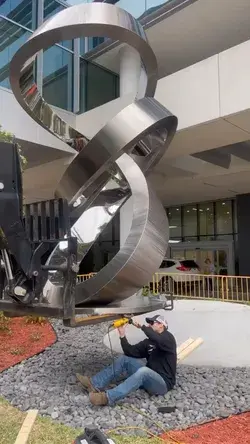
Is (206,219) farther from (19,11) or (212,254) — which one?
(19,11)

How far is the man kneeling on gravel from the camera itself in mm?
5797

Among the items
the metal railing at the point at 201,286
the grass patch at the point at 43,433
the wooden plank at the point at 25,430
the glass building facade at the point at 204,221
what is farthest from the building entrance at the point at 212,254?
the wooden plank at the point at 25,430

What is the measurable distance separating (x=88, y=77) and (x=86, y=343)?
10.2 meters

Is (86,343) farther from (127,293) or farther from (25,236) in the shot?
(25,236)

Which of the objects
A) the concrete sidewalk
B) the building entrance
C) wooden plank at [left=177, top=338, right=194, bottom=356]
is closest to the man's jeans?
wooden plank at [left=177, top=338, right=194, bottom=356]

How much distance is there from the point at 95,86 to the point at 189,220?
10864 mm

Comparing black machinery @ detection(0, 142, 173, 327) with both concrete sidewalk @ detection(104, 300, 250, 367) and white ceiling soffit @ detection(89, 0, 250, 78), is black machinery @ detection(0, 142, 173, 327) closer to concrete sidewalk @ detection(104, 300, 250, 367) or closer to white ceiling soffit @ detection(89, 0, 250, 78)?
concrete sidewalk @ detection(104, 300, 250, 367)

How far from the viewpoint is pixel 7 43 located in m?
12.6

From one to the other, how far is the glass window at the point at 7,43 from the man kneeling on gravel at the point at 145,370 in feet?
30.1

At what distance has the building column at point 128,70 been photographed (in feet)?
44.5

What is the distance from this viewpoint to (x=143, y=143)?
19.2ft

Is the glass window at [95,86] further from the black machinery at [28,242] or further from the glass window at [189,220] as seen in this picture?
the black machinery at [28,242]

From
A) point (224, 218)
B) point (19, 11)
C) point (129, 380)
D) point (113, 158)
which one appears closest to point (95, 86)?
point (19, 11)

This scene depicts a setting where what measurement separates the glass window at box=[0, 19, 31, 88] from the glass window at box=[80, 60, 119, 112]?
2.99 meters
